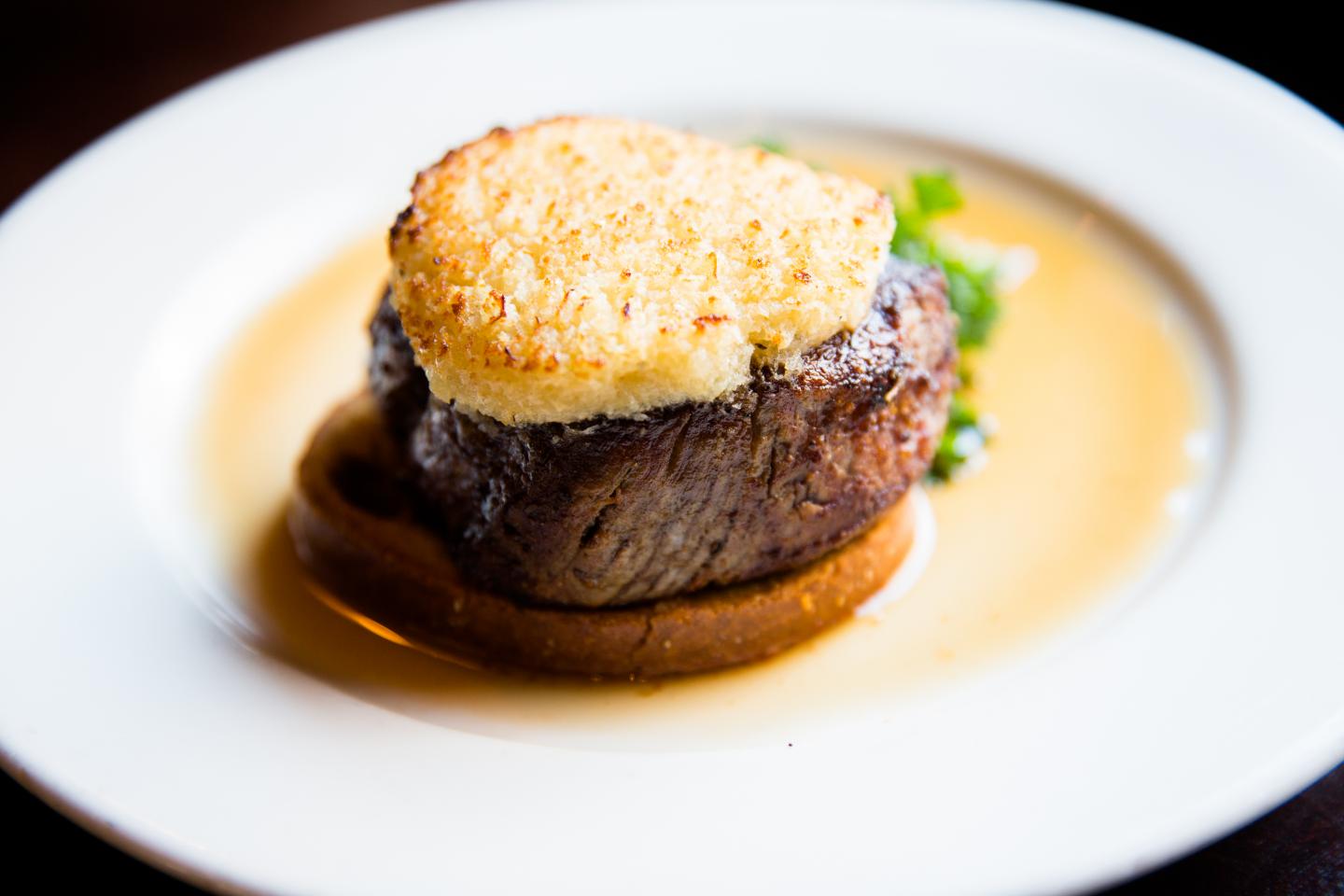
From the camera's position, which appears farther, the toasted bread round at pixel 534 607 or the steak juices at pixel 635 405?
the toasted bread round at pixel 534 607

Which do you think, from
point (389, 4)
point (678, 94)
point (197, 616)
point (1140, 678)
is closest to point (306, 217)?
point (678, 94)

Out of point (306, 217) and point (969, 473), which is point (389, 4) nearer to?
point (306, 217)

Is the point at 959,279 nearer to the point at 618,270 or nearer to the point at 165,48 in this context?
the point at 618,270

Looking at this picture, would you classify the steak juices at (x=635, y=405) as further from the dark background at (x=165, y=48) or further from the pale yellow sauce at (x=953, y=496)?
the dark background at (x=165, y=48)

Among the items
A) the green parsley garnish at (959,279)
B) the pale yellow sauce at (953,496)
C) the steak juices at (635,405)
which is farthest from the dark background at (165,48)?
the green parsley garnish at (959,279)

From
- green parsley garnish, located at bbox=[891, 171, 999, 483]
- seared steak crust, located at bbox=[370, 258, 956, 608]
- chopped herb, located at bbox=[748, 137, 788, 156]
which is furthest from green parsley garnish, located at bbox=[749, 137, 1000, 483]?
seared steak crust, located at bbox=[370, 258, 956, 608]

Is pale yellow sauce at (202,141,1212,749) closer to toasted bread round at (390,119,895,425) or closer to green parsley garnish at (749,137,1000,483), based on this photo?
green parsley garnish at (749,137,1000,483)
